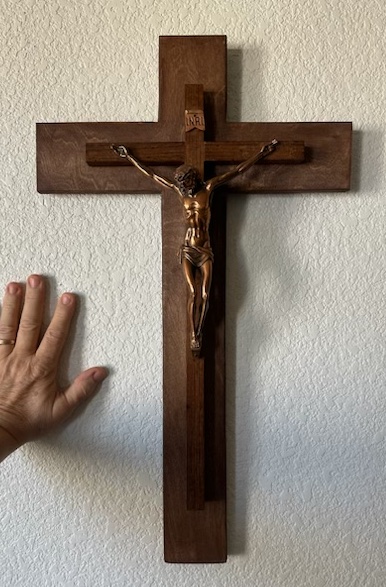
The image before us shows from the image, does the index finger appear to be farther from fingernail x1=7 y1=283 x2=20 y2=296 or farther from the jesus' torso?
the jesus' torso

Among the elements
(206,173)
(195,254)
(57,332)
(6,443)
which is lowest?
(6,443)

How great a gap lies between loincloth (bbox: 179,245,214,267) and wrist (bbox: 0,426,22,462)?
35 centimetres

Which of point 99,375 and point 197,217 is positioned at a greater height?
point 197,217

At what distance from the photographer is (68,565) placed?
83 cm

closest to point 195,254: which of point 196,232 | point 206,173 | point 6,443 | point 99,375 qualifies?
point 196,232

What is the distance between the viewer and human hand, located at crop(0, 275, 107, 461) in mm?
770

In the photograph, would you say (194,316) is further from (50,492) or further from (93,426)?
(50,492)

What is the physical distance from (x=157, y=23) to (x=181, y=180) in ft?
0.95

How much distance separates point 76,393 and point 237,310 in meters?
0.27

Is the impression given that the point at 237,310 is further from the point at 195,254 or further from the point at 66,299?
the point at 66,299

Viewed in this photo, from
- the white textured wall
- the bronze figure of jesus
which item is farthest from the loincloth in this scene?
the white textured wall

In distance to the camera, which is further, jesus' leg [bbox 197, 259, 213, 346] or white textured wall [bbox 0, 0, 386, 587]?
white textured wall [bbox 0, 0, 386, 587]

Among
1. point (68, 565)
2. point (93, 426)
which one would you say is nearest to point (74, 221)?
point (93, 426)

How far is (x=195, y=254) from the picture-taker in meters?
0.70
